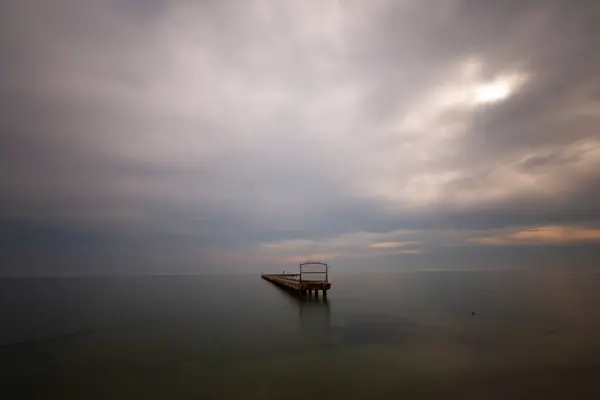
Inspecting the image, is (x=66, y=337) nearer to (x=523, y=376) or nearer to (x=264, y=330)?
(x=264, y=330)

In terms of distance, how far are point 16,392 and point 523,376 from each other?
962 inches

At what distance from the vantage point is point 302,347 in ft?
70.9

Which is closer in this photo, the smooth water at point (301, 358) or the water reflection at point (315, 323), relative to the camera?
the smooth water at point (301, 358)

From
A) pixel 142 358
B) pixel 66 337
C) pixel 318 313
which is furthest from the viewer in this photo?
pixel 318 313

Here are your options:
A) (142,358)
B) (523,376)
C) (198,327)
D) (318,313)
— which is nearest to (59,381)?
(142,358)

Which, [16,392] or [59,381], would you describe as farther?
[59,381]

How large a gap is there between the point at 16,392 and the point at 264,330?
55.3ft

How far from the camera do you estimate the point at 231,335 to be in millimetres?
25906

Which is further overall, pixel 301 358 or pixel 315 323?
pixel 315 323

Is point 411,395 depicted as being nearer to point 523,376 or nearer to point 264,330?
point 523,376

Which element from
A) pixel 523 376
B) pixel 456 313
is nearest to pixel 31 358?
pixel 523 376

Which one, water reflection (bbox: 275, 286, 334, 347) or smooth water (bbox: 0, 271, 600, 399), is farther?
water reflection (bbox: 275, 286, 334, 347)

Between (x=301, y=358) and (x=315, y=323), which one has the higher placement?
(x=301, y=358)

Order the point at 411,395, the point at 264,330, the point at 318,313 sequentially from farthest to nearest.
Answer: the point at 318,313, the point at 264,330, the point at 411,395
